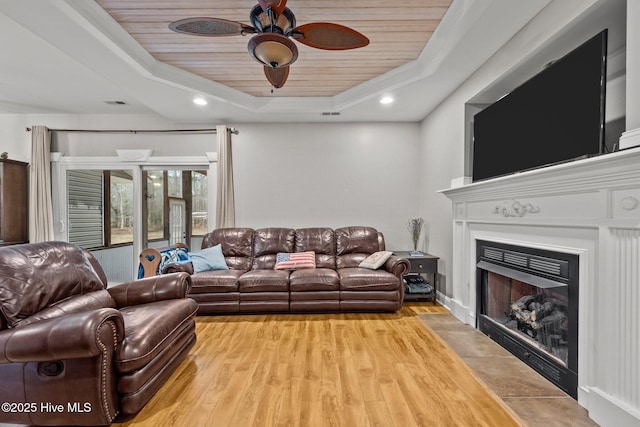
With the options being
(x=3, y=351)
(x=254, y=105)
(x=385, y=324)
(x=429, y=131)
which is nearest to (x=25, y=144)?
(x=254, y=105)

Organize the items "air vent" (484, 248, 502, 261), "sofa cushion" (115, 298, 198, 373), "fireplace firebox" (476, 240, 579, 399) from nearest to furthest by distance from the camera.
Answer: "sofa cushion" (115, 298, 198, 373), "fireplace firebox" (476, 240, 579, 399), "air vent" (484, 248, 502, 261)

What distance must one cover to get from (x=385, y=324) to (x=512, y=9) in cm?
295

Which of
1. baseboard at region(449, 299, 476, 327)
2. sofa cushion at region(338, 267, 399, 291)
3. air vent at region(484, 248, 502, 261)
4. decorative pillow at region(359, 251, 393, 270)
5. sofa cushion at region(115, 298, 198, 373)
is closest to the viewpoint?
sofa cushion at region(115, 298, 198, 373)

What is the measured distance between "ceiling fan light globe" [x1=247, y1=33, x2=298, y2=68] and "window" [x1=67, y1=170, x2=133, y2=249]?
393cm

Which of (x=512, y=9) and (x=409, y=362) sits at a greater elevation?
(x=512, y=9)

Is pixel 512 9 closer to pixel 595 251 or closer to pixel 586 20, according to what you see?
pixel 586 20

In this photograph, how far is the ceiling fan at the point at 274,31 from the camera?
71.0 inches

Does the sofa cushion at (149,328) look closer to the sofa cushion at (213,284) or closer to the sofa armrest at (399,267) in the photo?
the sofa cushion at (213,284)

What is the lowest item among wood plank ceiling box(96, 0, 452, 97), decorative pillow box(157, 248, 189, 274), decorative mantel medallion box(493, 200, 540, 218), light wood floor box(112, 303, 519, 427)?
light wood floor box(112, 303, 519, 427)

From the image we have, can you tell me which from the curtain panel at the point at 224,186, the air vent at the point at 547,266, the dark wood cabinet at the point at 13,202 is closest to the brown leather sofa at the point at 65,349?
the curtain panel at the point at 224,186

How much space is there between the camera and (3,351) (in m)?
1.44

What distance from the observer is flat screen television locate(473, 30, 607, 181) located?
5.81 ft

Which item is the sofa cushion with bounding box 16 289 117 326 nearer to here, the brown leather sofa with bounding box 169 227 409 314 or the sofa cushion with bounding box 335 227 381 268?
the brown leather sofa with bounding box 169 227 409 314

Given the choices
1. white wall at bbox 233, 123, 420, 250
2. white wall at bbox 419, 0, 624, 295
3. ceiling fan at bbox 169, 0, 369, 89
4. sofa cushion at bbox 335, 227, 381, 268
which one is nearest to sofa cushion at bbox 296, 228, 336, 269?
sofa cushion at bbox 335, 227, 381, 268
